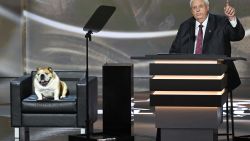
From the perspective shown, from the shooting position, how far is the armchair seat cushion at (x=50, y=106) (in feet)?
21.3

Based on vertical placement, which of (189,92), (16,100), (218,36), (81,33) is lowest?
(16,100)

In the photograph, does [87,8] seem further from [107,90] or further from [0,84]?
[107,90]

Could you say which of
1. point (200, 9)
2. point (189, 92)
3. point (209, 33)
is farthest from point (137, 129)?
point (189, 92)

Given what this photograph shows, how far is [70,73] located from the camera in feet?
23.8

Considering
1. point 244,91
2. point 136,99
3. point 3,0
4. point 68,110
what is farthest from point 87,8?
point 68,110

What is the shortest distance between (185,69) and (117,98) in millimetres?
1490

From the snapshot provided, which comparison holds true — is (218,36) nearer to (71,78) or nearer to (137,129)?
(71,78)

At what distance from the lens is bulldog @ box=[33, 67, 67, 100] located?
6645 millimetres

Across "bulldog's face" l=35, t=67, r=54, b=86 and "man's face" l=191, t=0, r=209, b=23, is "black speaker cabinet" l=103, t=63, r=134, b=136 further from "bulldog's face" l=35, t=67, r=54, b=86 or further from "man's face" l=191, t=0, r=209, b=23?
"man's face" l=191, t=0, r=209, b=23

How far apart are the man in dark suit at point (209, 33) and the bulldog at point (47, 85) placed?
5.03 ft

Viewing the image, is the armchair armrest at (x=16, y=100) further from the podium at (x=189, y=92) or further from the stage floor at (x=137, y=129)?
the podium at (x=189, y=92)

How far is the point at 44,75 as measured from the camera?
21.9 feet

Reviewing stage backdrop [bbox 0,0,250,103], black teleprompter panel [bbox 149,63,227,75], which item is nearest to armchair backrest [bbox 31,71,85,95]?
black teleprompter panel [bbox 149,63,227,75]

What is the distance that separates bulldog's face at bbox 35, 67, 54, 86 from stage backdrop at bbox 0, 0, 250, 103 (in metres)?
6.06
